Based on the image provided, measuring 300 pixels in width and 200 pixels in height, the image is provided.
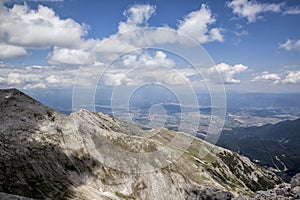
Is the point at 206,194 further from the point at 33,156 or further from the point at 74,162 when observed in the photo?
the point at 33,156

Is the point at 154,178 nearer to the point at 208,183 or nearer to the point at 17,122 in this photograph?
the point at 208,183

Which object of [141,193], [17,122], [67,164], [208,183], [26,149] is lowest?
[208,183]

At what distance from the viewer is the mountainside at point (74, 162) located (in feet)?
212

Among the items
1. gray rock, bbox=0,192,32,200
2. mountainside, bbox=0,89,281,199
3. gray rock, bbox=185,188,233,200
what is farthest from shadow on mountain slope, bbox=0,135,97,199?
gray rock, bbox=185,188,233,200

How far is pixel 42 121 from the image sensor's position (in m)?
87.9

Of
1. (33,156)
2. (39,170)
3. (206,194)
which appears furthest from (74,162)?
(206,194)

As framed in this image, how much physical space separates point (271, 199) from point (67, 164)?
178ft

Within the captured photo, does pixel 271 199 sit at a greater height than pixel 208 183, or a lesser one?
greater

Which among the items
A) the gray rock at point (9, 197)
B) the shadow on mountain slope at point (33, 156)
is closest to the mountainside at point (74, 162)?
the shadow on mountain slope at point (33, 156)

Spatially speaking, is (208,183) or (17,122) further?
(208,183)

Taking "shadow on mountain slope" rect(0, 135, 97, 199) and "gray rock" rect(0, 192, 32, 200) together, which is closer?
"gray rock" rect(0, 192, 32, 200)

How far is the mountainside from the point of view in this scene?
64.6 m

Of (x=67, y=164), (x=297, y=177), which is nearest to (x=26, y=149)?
(x=67, y=164)

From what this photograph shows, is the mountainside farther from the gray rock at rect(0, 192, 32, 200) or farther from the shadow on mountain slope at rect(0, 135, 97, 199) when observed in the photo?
the gray rock at rect(0, 192, 32, 200)
